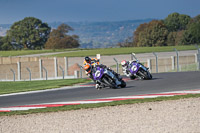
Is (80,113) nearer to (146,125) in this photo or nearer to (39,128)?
(39,128)

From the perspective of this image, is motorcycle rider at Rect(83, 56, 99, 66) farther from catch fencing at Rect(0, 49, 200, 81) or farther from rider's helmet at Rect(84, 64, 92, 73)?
catch fencing at Rect(0, 49, 200, 81)

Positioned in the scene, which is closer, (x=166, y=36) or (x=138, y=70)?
(x=138, y=70)

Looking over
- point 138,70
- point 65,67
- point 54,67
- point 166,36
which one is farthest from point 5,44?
point 138,70

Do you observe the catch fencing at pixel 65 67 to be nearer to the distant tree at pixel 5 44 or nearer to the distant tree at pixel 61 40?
the distant tree at pixel 61 40

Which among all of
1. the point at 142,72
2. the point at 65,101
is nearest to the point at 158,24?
the point at 142,72

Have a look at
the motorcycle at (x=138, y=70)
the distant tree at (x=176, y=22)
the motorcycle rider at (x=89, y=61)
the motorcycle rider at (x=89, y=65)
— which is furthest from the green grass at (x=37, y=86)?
the distant tree at (x=176, y=22)

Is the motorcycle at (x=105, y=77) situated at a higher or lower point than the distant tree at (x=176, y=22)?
lower

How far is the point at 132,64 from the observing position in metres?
20.6

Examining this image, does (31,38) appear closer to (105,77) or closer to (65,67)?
(65,67)

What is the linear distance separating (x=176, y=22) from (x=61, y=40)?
3433cm

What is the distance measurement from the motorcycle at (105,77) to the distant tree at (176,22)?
339 feet

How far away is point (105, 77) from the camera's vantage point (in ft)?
56.6

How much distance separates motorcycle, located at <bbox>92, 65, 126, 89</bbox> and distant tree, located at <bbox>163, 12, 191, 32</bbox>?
10341 centimetres

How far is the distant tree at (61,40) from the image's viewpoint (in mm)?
107100
